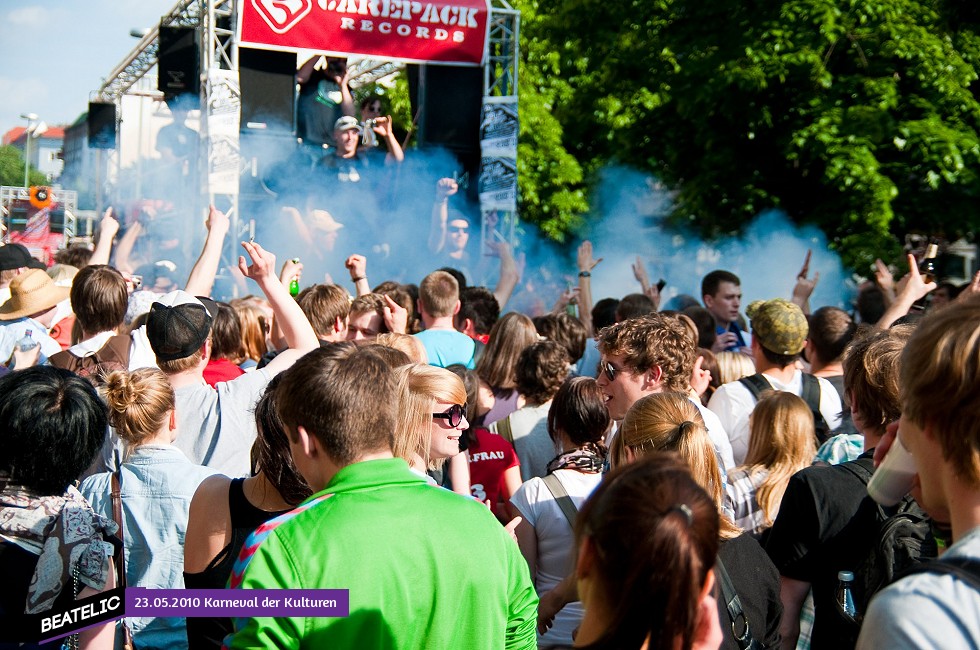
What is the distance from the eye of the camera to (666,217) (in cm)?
1579

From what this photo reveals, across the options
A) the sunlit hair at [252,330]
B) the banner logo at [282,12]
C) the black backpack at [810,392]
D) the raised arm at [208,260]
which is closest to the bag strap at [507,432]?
the black backpack at [810,392]

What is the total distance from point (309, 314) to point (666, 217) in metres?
11.7

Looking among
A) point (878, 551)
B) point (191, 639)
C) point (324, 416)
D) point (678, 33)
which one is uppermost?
point (678, 33)

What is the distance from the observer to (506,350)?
4.79 m

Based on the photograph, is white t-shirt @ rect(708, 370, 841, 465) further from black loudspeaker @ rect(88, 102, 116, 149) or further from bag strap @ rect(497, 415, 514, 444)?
black loudspeaker @ rect(88, 102, 116, 149)

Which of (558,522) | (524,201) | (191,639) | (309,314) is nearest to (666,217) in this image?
(524,201)

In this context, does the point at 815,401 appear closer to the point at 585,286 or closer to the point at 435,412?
the point at 435,412

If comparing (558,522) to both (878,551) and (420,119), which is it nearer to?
(878,551)

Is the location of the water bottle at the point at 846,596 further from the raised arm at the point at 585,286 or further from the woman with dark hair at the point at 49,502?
the raised arm at the point at 585,286

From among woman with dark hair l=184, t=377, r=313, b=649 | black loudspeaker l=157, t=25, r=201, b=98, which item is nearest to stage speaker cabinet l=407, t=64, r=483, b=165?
black loudspeaker l=157, t=25, r=201, b=98

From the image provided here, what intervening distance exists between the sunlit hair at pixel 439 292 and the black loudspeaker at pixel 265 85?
7.90 metres

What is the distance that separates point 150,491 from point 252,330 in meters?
2.60

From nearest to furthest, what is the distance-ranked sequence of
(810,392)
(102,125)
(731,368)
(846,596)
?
(846,596), (810,392), (731,368), (102,125)

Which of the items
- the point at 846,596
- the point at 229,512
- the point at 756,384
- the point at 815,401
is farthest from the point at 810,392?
the point at 229,512
